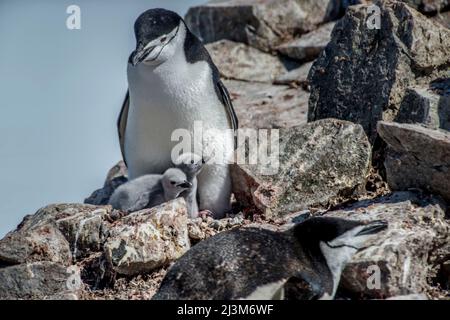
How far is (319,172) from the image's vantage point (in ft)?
20.3

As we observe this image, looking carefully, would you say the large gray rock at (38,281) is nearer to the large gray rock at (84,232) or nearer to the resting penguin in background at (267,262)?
the large gray rock at (84,232)

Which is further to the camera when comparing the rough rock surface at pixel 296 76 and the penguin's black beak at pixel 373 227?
the rough rock surface at pixel 296 76

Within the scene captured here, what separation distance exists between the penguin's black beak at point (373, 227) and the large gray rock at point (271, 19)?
4.65 m

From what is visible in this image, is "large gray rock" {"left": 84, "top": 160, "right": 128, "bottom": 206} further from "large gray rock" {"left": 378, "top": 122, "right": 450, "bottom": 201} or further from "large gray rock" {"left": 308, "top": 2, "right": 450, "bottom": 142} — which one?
"large gray rock" {"left": 378, "top": 122, "right": 450, "bottom": 201}

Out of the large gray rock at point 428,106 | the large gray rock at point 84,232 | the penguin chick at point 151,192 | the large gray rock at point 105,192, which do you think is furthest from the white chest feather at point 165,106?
the large gray rock at point 428,106

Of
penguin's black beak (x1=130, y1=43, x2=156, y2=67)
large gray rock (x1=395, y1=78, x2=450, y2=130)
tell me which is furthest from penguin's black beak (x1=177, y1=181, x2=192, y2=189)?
large gray rock (x1=395, y1=78, x2=450, y2=130)

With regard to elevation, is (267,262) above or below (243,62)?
below

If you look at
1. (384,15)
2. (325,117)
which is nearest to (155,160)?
(325,117)

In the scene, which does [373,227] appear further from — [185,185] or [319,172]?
[185,185]

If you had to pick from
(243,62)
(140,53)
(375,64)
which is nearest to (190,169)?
(140,53)

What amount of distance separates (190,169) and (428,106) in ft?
5.49

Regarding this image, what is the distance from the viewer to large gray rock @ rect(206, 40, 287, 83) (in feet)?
30.6

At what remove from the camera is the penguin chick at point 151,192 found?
6215mm

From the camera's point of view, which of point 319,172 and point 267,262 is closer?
point 267,262
